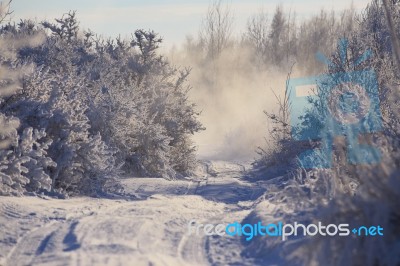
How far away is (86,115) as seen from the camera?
46.2ft

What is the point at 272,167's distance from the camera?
58.1 feet

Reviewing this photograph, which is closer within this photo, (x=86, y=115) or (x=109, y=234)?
(x=109, y=234)

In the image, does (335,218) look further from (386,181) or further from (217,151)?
(217,151)

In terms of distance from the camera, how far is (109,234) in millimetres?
6820

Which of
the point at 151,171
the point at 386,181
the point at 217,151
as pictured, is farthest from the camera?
the point at 217,151

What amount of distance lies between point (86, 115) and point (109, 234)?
25.0 ft

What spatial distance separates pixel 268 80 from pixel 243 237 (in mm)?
41061

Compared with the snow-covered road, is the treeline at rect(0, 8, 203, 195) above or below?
above

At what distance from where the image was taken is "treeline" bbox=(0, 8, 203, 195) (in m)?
10.2

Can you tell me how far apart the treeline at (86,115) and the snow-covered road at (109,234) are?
3.38ft

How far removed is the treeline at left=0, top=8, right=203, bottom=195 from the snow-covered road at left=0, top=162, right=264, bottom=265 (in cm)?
103

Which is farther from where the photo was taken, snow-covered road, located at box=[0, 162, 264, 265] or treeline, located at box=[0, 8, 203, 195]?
treeline, located at box=[0, 8, 203, 195]

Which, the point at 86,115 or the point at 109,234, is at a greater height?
the point at 86,115

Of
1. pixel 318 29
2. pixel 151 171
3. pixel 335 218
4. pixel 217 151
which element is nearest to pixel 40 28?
pixel 217 151
